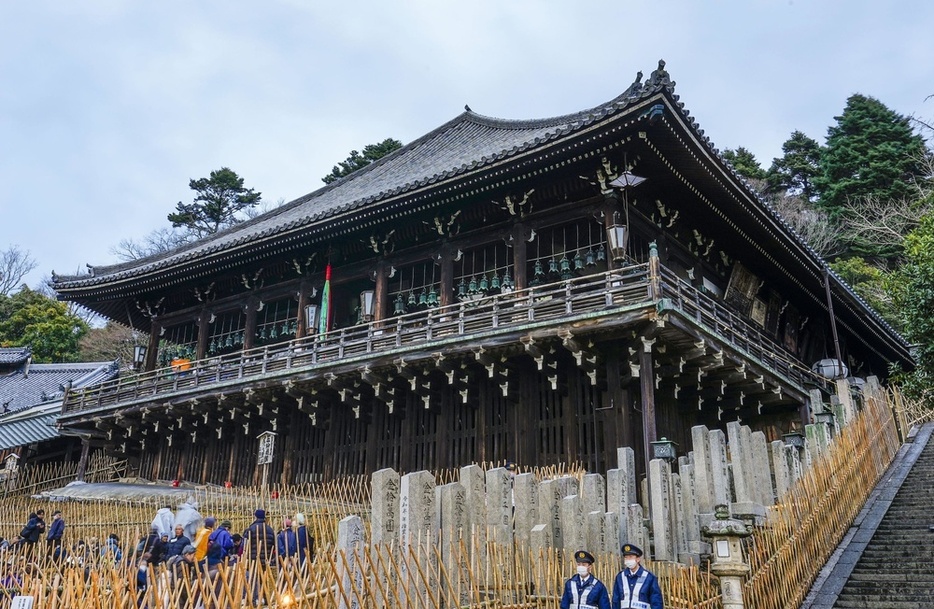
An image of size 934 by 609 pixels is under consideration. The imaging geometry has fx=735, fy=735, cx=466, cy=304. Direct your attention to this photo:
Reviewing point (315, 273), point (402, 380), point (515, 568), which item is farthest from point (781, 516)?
point (315, 273)

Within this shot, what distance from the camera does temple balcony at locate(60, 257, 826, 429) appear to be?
536 inches

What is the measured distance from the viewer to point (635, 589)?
672 cm

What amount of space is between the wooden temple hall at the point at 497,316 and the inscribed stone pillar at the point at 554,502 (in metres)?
5.13

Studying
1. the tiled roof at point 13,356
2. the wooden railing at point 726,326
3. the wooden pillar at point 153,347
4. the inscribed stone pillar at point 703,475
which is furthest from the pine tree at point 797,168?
the tiled roof at point 13,356

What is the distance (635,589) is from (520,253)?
33.9ft

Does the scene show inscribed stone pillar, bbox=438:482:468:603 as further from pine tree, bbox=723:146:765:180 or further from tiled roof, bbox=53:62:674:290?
pine tree, bbox=723:146:765:180

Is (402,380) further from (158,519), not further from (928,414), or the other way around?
(928,414)

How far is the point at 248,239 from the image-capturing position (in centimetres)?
1909

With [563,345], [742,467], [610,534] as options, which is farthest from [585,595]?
[563,345]

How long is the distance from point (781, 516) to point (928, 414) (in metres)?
15.0

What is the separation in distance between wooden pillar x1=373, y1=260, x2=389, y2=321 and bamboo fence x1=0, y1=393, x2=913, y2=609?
5.61 metres

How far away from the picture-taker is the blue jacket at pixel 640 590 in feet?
21.7

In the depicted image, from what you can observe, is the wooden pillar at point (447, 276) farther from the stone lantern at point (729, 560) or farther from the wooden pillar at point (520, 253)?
the stone lantern at point (729, 560)

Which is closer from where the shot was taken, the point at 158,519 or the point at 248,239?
the point at 158,519
